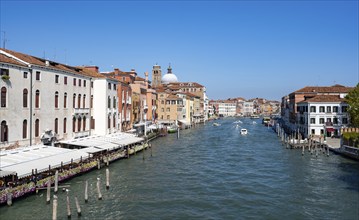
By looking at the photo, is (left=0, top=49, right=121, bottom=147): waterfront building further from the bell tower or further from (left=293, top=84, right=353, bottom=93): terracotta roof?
the bell tower

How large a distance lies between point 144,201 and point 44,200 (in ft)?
17.1

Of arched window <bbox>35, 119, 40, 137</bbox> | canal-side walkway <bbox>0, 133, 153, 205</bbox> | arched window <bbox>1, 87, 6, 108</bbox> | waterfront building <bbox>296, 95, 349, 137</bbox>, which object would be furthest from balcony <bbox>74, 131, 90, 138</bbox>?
waterfront building <bbox>296, 95, 349, 137</bbox>

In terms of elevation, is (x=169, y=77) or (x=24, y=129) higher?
(x=169, y=77)

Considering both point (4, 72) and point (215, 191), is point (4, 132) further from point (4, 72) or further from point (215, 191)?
point (215, 191)

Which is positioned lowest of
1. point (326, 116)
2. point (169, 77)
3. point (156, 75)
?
point (326, 116)

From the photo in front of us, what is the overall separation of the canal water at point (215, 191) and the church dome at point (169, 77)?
98665mm

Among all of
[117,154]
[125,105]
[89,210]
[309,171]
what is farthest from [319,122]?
[89,210]

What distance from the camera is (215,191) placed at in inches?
872

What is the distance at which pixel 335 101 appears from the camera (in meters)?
49.8

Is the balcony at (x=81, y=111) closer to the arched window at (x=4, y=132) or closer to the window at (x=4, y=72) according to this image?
the arched window at (x=4, y=132)

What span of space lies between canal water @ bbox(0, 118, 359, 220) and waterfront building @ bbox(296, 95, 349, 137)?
16553 millimetres

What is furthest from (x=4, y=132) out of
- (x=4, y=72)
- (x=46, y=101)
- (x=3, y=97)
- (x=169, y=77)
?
(x=169, y=77)

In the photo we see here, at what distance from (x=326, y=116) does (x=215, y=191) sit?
33.7 meters

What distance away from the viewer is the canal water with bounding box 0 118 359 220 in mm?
17750
